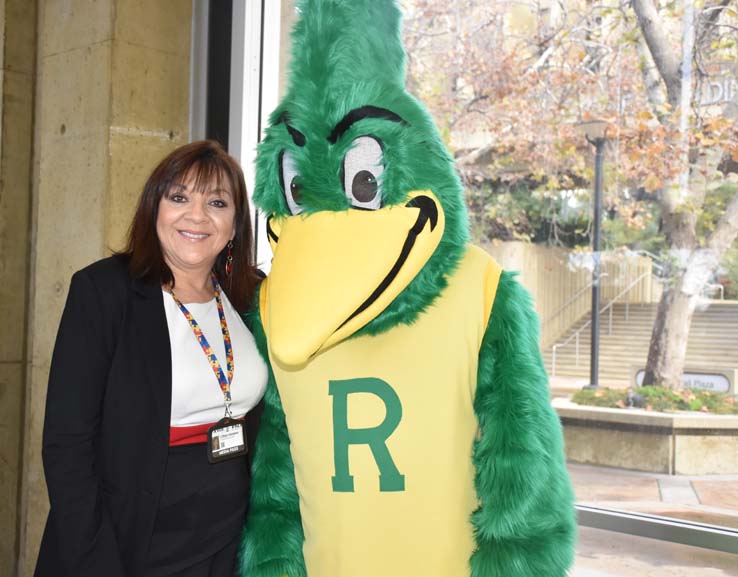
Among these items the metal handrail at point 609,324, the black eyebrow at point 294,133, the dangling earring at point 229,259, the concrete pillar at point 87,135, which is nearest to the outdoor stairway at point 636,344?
the metal handrail at point 609,324

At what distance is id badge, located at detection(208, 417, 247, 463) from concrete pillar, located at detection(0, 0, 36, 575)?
1.52 meters

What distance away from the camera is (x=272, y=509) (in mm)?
1531

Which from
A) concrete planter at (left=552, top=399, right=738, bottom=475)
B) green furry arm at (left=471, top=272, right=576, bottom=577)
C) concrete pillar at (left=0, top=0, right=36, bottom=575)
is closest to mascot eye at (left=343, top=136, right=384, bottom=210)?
green furry arm at (left=471, top=272, right=576, bottom=577)

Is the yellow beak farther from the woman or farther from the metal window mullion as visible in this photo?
the metal window mullion

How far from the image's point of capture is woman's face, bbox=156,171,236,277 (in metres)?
1.58

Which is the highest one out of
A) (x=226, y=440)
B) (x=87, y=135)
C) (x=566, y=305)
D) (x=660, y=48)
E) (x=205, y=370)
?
(x=660, y=48)

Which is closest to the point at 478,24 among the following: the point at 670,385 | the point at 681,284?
the point at 681,284

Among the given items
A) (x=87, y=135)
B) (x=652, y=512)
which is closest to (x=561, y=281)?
(x=652, y=512)

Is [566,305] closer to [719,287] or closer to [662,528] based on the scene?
[719,287]

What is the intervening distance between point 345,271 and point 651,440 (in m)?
1.51

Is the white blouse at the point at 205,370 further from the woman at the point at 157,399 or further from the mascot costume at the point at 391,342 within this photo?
the mascot costume at the point at 391,342

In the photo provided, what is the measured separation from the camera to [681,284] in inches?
88.5

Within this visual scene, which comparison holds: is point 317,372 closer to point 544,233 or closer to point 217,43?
point 544,233

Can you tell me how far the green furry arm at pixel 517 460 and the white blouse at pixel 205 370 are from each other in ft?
1.68
